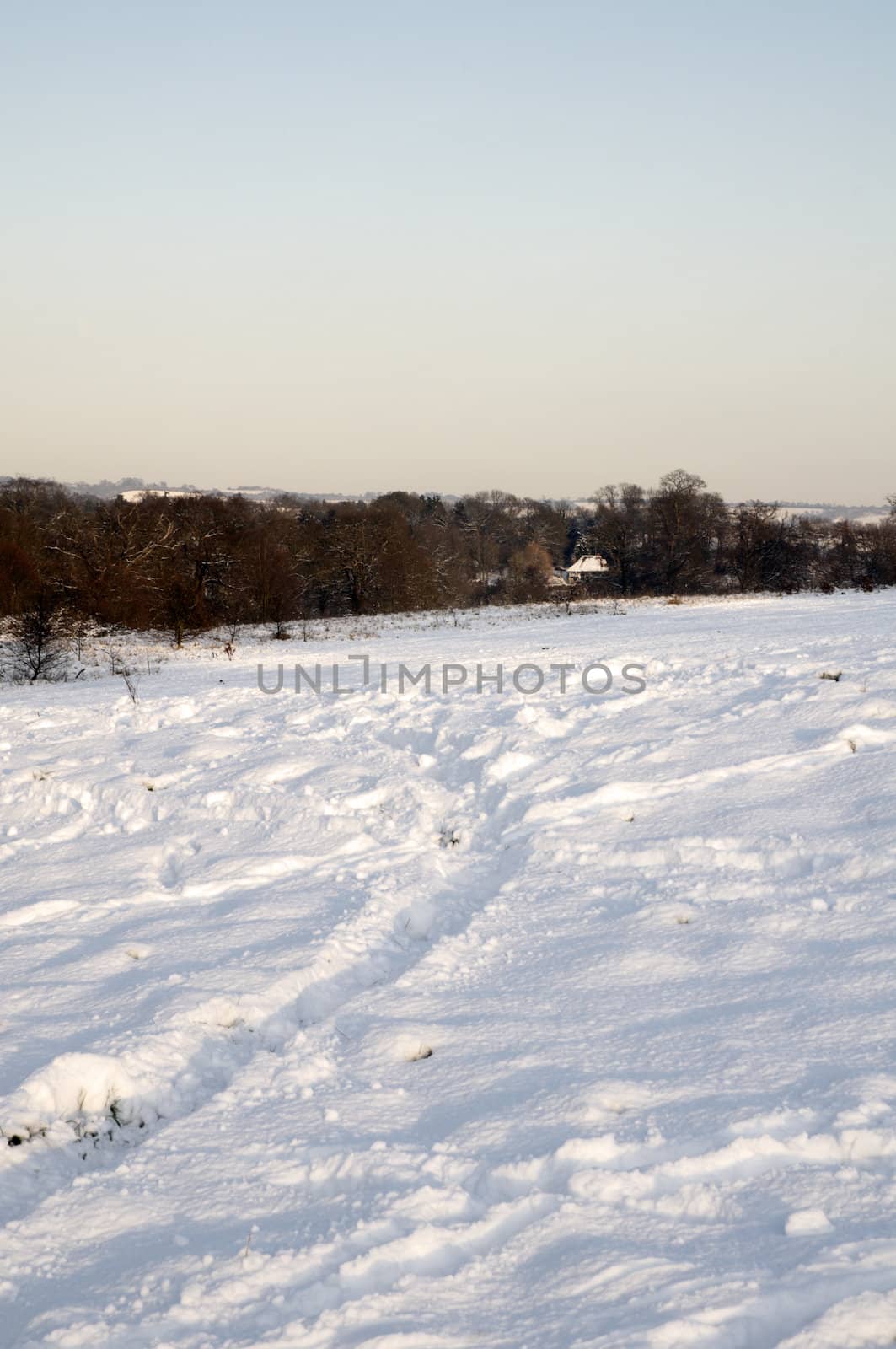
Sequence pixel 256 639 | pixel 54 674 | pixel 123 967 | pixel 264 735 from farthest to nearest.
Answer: pixel 256 639 < pixel 54 674 < pixel 264 735 < pixel 123 967

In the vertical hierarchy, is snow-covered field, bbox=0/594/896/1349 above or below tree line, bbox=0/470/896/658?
below

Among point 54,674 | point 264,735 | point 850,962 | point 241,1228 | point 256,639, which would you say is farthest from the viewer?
point 256,639

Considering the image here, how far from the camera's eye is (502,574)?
68.1 metres

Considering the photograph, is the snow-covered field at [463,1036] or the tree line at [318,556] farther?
the tree line at [318,556]

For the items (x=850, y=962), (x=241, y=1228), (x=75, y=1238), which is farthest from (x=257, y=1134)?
(x=850, y=962)

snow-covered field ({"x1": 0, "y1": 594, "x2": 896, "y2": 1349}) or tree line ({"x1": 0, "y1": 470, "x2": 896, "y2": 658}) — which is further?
tree line ({"x1": 0, "y1": 470, "x2": 896, "y2": 658})

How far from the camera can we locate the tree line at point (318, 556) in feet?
78.5

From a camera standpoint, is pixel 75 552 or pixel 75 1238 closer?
pixel 75 1238

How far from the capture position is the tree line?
23922 mm

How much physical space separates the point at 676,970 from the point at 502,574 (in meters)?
64.6

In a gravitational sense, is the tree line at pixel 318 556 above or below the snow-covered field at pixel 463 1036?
above

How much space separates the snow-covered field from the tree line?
12.6 meters

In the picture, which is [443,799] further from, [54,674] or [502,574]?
[502,574]

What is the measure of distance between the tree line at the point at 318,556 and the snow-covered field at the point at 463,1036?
12642 mm
